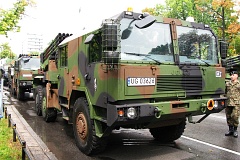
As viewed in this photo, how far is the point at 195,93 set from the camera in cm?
521

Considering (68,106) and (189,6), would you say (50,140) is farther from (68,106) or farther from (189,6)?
(189,6)

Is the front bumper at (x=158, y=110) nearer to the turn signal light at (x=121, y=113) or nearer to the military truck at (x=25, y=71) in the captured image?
the turn signal light at (x=121, y=113)

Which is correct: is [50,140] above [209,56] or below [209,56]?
below

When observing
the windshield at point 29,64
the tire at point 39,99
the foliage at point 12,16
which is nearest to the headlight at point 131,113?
the foliage at point 12,16

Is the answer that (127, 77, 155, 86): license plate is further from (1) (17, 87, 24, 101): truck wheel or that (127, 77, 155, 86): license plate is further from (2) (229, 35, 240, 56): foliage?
(2) (229, 35, 240, 56): foliage

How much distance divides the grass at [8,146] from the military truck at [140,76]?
A: 1214 millimetres

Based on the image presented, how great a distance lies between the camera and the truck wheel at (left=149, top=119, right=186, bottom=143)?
20.6 feet

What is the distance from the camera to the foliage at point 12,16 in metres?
8.08

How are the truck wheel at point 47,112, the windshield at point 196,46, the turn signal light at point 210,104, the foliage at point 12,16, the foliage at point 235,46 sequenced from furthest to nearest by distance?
1. the foliage at point 235,46
2. the truck wheel at point 47,112
3. the foliage at point 12,16
4. the windshield at point 196,46
5. the turn signal light at point 210,104

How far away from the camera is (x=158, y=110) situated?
4.57 metres

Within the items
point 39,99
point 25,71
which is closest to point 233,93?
point 39,99

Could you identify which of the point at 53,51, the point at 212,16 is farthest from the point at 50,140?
the point at 212,16

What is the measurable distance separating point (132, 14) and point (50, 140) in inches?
145

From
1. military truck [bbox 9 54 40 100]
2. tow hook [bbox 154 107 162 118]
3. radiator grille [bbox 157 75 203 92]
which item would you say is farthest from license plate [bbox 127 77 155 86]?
military truck [bbox 9 54 40 100]
